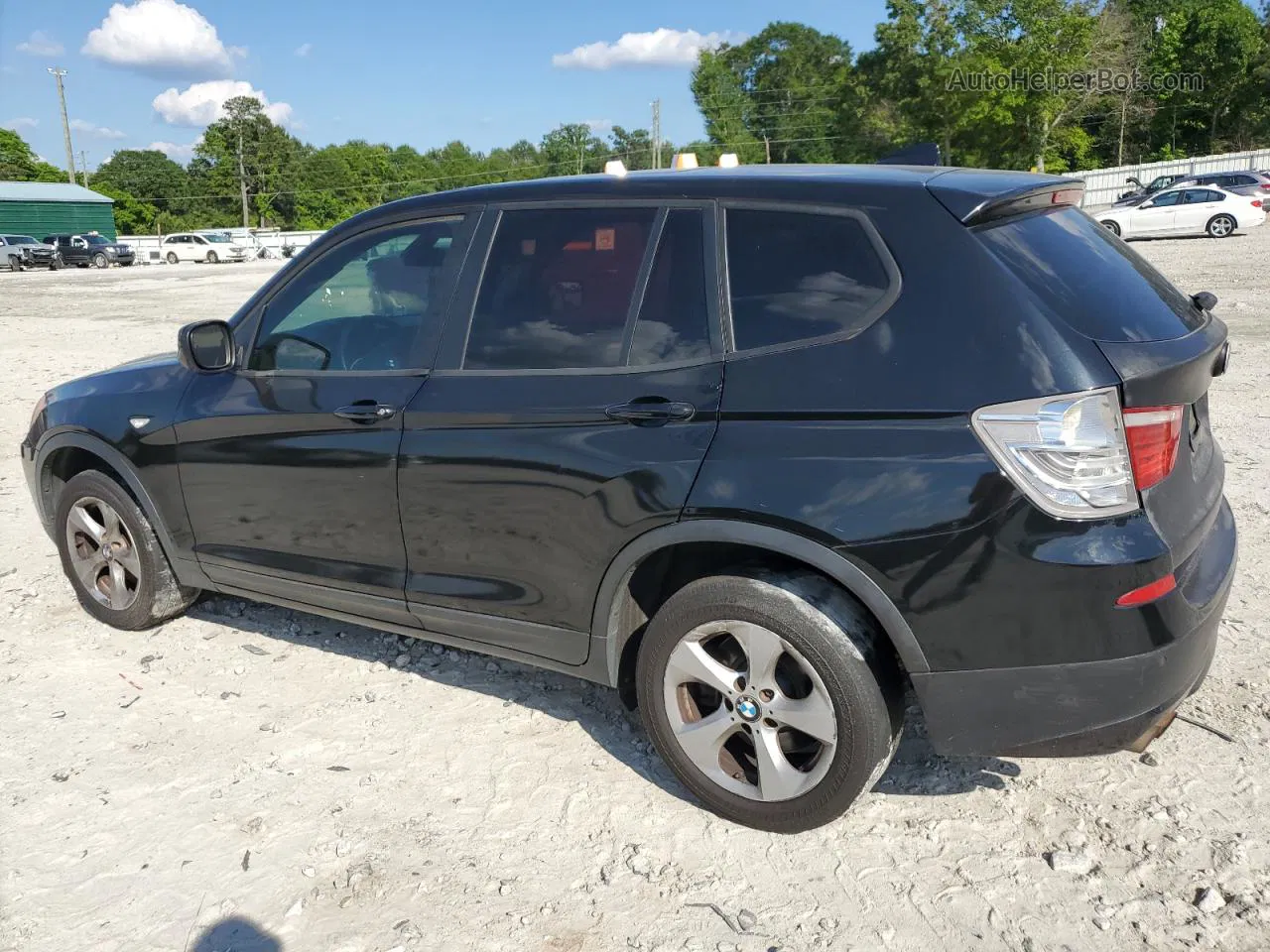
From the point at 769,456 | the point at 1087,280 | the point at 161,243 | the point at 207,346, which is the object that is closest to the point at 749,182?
the point at 769,456

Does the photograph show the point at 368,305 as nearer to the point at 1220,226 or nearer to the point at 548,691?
the point at 548,691

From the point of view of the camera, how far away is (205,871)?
300 centimetres

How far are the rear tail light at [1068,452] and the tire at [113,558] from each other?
361 cm

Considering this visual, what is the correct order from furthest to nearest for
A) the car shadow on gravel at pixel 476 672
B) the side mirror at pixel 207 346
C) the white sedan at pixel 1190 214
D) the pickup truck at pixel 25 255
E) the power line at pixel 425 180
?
the power line at pixel 425 180 < the pickup truck at pixel 25 255 < the white sedan at pixel 1190 214 < the side mirror at pixel 207 346 < the car shadow on gravel at pixel 476 672

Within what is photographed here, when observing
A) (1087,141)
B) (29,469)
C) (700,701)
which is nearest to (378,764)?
(700,701)

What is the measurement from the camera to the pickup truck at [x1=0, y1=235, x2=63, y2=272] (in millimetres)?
46812

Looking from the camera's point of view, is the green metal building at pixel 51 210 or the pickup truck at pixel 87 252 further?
the green metal building at pixel 51 210

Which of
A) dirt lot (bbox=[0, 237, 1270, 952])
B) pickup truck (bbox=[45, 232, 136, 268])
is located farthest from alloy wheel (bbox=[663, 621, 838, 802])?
pickup truck (bbox=[45, 232, 136, 268])

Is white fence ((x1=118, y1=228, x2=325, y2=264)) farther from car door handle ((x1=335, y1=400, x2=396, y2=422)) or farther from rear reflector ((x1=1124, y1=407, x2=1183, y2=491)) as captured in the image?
rear reflector ((x1=1124, y1=407, x2=1183, y2=491))

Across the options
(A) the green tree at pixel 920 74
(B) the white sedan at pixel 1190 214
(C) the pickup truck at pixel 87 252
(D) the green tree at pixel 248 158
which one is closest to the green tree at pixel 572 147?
(D) the green tree at pixel 248 158

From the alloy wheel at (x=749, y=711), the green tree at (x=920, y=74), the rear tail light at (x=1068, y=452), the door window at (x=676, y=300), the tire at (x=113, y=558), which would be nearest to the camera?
the rear tail light at (x=1068, y=452)

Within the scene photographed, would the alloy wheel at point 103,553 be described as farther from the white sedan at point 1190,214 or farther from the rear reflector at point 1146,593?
the white sedan at point 1190,214

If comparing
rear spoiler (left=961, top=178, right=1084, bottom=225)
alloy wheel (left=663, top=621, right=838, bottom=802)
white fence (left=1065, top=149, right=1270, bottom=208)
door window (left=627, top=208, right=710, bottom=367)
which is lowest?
alloy wheel (left=663, top=621, right=838, bottom=802)

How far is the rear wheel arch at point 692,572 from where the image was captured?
2.71 meters
